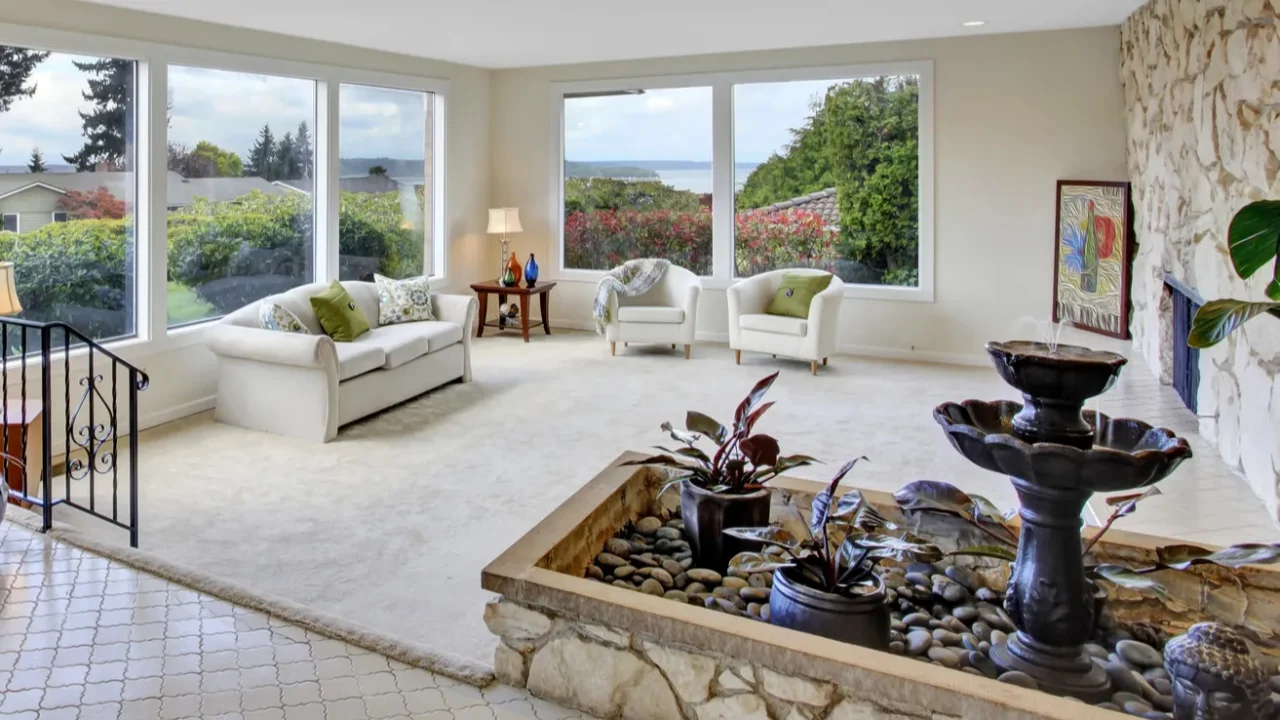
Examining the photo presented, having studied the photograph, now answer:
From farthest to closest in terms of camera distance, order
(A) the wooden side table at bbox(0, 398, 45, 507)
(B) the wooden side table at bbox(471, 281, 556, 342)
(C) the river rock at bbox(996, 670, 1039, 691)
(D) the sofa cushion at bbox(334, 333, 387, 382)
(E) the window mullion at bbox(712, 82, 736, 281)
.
→ 1. (B) the wooden side table at bbox(471, 281, 556, 342)
2. (E) the window mullion at bbox(712, 82, 736, 281)
3. (D) the sofa cushion at bbox(334, 333, 387, 382)
4. (A) the wooden side table at bbox(0, 398, 45, 507)
5. (C) the river rock at bbox(996, 670, 1039, 691)

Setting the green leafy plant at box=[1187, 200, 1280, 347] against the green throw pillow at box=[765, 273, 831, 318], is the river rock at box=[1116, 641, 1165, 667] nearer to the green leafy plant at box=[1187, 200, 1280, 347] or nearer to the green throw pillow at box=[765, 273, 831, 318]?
the green leafy plant at box=[1187, 200, 1280, 347]

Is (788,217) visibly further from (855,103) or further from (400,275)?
(400,275)

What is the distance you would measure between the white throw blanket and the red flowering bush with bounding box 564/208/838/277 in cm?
46

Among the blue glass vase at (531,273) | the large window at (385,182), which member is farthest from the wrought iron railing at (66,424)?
the blue glass vase at (531,273)

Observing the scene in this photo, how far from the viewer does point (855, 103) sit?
7.23m

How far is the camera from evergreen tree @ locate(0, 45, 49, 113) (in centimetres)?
455

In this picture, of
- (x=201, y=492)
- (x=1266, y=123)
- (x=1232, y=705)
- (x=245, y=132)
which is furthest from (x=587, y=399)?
(x=1232, y=705)

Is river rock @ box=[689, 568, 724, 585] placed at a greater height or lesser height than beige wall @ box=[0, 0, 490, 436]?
lesser

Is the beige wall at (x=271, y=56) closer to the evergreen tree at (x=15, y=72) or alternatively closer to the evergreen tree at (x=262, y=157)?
the evergreen tree at (x=15, y=72)

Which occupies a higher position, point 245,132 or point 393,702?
point 245,132

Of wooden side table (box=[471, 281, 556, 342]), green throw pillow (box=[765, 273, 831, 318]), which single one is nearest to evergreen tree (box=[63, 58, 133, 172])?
wooden side table (box=[471, 281, 556, 342])

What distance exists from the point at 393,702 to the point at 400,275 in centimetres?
594

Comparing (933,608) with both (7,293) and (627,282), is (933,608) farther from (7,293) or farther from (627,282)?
(627,282)

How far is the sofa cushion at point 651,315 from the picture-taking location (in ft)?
23.8
